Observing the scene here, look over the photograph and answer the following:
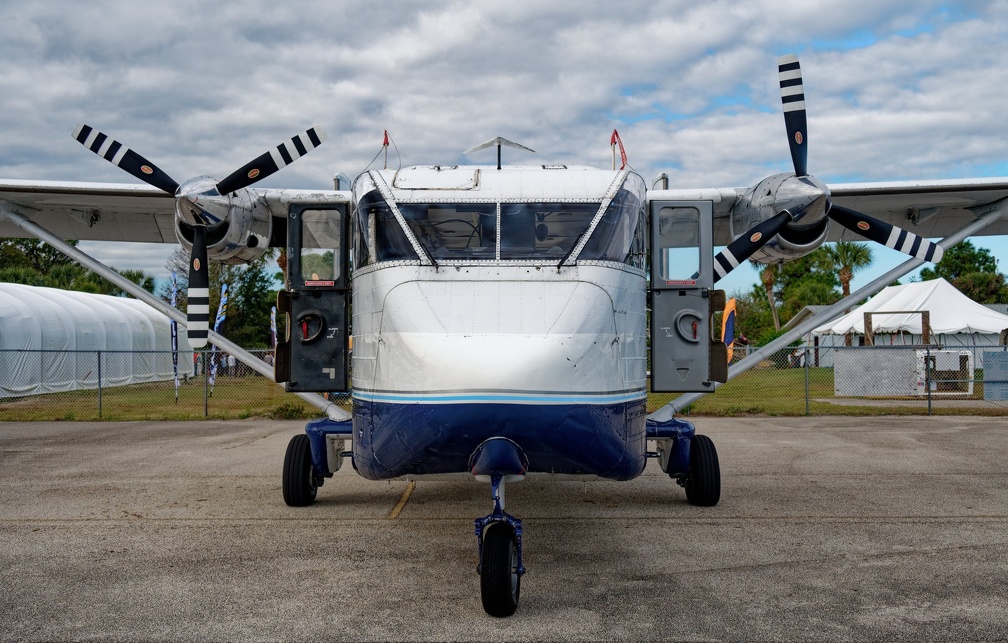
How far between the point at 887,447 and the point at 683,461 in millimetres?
6020

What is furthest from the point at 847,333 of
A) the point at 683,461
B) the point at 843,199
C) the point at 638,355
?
the point at 638,355

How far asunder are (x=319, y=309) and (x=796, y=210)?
464 centimetres

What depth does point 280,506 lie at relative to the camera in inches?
318

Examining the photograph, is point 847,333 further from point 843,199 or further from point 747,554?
point 747,554

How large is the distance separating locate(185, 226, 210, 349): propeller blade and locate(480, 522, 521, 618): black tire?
3951mm

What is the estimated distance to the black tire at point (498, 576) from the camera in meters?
4.62

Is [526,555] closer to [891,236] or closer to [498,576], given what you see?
[498,576]

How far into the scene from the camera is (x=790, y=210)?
314 inches

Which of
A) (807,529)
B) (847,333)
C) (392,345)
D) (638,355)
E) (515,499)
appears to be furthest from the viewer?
(847,333)

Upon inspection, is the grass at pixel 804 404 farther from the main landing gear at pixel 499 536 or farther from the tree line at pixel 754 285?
the tree line at pixel 754 285

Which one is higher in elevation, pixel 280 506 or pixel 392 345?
pixel 392 345

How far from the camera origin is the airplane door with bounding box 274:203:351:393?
717 cm

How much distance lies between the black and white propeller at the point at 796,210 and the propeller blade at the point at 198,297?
470 centimetres

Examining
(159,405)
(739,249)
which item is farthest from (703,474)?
(159,405)
